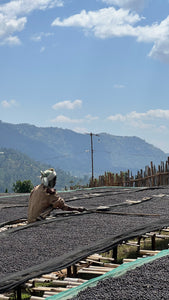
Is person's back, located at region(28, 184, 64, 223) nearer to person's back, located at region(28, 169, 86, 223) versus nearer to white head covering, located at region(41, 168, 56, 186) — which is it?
person's back, located at region(28, 169, 86, 223)

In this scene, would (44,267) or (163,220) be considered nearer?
(44,267)

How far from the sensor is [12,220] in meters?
9.76

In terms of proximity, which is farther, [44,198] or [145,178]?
[145,178]

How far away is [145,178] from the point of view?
66.6 ft

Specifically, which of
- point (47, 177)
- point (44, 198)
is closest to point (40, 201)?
point (44, 198)

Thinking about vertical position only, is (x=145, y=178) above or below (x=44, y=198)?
above

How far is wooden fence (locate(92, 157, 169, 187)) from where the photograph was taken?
1936cm

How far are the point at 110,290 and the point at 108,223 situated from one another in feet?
13.2

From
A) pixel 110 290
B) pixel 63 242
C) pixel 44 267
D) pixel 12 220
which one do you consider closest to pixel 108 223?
pixel 63 242

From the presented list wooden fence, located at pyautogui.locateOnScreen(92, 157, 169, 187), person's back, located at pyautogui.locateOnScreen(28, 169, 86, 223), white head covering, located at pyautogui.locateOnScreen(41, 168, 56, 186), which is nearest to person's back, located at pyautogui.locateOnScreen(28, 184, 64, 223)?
person's back, located at pyautogui.locateOnScreen(28, 169, 86, 223)

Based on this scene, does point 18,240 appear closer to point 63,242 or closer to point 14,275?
point 63,242

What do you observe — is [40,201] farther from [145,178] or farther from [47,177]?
[145,178]

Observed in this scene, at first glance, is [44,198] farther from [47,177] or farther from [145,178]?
[145,178]

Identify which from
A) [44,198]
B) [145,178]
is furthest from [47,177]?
[145,178]
